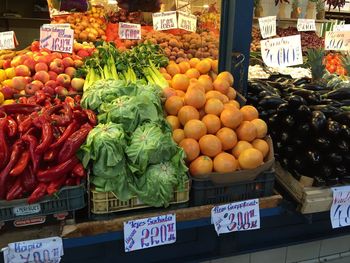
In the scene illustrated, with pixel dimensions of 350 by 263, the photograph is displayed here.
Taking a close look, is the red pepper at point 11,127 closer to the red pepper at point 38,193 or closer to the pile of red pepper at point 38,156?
the pile of red pepper at point 38,156

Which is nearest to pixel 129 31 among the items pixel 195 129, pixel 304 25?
pixel 304 25

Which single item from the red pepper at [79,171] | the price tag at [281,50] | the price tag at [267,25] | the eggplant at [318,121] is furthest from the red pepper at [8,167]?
the price tag at [267,25]

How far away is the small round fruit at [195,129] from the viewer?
1.62 m

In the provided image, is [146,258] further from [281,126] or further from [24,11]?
[24,11]

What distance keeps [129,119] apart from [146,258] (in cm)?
95

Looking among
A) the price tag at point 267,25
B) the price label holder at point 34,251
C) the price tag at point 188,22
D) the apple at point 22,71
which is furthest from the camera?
the price tag at point 188,22

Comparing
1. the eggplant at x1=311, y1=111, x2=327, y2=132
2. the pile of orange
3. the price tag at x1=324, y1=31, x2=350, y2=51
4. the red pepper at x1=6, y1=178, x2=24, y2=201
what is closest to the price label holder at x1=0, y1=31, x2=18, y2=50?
the pile of orange

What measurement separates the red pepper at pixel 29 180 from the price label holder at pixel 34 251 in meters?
0.19

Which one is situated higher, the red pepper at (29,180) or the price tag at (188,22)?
the price tag at (188,22)

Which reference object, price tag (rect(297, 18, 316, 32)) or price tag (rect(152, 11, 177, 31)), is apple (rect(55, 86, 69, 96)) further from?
price tag (rect(297, 18, 316, 32))

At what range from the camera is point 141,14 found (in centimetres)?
448

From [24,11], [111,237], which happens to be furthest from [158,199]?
[24,11]

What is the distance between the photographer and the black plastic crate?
5.04 feet

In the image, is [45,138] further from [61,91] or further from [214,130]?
[61,91]
